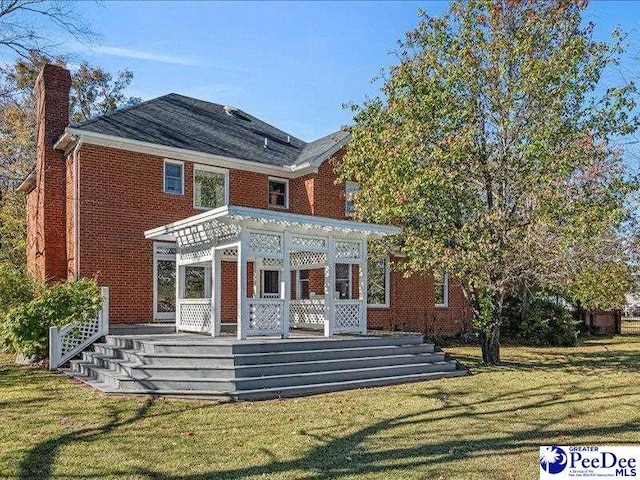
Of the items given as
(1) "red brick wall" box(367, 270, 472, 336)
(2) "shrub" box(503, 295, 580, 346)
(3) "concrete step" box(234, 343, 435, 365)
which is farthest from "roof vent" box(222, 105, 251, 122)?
(2) "shrub" box(503, 295, 580, 346)

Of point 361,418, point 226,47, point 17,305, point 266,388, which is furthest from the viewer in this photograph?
point 17,305

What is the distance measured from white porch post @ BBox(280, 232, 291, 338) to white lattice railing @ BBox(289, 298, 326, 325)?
8.72ft

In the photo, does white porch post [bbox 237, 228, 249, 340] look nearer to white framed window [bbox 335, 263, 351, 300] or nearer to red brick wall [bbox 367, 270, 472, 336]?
white framed window [bbox 335, 263, 351, 300]

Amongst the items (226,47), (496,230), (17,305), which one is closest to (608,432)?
(496,230)

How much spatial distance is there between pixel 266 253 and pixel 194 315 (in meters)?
2.99

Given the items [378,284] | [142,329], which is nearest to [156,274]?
[142,329]

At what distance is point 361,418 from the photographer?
26.0 ft

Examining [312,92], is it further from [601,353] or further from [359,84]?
[601,353]

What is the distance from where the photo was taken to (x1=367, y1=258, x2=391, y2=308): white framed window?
19797 millimetres

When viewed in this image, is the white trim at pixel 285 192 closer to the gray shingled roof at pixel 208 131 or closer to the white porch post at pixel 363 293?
the gray shingled roof at pixel 208 131

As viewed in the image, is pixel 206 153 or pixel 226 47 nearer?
pixel 226 47

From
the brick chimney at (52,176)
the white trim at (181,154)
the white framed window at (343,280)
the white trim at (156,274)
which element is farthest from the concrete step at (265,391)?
Answer: the white framed window at (343,280)

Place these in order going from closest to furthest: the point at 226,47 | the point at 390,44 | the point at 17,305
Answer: the point at 226,47 → the point at 17,305 → the point at 390,44

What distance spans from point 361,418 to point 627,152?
14.5 m
